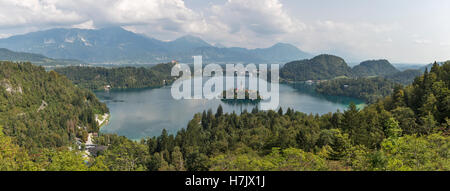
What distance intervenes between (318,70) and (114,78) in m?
111

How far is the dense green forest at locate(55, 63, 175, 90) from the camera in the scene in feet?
334

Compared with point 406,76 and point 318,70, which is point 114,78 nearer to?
point 318,70

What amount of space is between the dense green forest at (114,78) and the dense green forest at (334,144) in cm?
7707

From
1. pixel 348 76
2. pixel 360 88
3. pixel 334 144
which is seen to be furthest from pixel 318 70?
pixel 334 144

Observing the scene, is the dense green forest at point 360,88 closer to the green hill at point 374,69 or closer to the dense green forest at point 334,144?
the dense green forest at point 334,144

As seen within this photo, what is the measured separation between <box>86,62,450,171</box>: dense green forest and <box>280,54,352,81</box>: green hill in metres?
109

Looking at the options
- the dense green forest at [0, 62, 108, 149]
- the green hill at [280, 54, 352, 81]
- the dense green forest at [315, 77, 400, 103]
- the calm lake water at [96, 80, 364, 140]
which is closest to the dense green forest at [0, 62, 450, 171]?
the dense green forest at [0, 62, 108, 149]

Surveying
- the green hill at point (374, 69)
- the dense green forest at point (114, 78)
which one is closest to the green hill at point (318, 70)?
the green hill at point (374, 69)

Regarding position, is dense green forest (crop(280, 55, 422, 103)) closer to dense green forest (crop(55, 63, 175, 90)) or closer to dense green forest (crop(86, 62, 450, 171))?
dense green forest (crop(86, 62, 450, 171))
